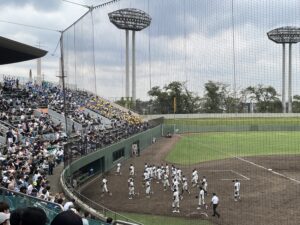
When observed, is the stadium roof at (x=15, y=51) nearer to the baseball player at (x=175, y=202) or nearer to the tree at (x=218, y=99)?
the tree at (x=218, y=99)

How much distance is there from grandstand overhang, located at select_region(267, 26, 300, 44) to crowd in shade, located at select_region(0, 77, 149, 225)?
8.01m

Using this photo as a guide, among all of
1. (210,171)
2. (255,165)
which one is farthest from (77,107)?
(255,165)

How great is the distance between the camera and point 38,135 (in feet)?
66.9

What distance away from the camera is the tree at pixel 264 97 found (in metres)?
14.7

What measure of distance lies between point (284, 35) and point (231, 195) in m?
8.05

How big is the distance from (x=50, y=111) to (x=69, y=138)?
914cm

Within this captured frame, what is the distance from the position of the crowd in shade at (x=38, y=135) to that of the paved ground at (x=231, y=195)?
245 cm

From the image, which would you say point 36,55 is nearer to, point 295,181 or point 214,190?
point 214,190

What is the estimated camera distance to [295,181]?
21844 millimetres

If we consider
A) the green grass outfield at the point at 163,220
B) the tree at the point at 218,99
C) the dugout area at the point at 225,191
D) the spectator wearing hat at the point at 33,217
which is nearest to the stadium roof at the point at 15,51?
the spectator wearing hat at the point at 33,217

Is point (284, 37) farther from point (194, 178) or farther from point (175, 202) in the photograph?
point (194, 178)

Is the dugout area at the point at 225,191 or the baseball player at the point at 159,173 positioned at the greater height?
the baseball player at the point at 159,173

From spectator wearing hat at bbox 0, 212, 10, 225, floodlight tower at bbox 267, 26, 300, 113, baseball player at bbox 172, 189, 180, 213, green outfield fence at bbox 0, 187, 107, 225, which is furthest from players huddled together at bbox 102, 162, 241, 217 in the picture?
spectator wearing hat at bbox 0, 212, 10, 225

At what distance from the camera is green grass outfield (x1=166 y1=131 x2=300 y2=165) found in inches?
1265
